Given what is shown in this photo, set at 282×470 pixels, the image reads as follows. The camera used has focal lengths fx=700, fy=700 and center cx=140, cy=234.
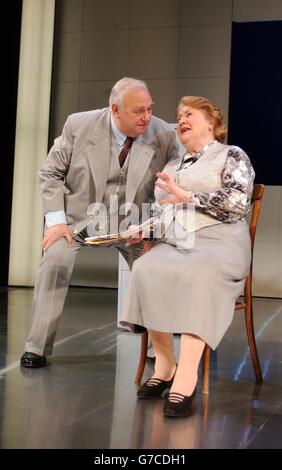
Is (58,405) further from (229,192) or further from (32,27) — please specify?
(32,27)

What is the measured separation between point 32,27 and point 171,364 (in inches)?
211

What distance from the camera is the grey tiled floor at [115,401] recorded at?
6.48ft

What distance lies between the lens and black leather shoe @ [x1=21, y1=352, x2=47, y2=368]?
3.03 m

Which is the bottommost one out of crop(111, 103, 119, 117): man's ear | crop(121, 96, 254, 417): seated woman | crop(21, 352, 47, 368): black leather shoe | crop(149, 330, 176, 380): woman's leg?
crop(21, 352, 47, 368): black leather shoe

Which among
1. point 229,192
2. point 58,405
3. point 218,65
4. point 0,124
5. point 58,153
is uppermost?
point 218,65

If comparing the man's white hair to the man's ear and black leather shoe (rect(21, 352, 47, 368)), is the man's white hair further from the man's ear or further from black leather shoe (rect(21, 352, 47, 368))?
black leather shoe (rect(21, 352, 47, 368))

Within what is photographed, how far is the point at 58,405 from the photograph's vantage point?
2359mm

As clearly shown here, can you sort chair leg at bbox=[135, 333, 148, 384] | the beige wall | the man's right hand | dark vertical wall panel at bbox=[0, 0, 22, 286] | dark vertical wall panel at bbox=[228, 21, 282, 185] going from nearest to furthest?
chair leg at bbox=[135, 333, 148, 384]
the man's right hand
dark vertical wall panel at bbox=[228, 21, 282, 185]
the beige wall
dark vertical wall panel at bbox=[0, 0, 22, 286]

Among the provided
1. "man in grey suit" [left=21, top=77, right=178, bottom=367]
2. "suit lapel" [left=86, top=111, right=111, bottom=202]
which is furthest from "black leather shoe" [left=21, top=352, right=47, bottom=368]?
"suit lapel" [left=86, top=111, right=111, bottom=202]

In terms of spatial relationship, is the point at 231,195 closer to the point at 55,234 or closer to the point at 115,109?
the point at 115,109

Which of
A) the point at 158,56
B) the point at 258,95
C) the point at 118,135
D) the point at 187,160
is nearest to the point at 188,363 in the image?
the point at 187,160

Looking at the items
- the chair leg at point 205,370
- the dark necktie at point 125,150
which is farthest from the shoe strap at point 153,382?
the dark necktie at point 125,150

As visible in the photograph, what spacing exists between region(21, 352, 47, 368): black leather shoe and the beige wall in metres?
4.51
